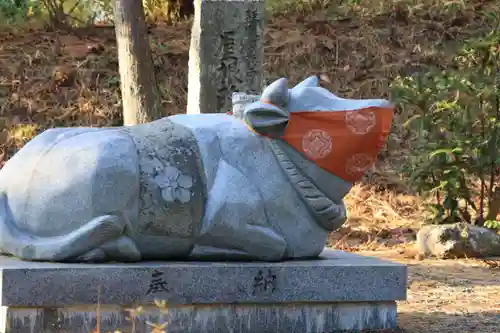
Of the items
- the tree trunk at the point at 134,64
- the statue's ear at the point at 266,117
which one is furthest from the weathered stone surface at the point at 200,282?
the tree trunk at the point at 134,64

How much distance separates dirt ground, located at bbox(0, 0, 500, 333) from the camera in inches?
404

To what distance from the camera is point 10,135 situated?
428 inches

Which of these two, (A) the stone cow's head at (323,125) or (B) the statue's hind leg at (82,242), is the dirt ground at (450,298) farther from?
(B) the statue's hind leg at (82,242)

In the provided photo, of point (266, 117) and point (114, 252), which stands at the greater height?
point (266, 117)

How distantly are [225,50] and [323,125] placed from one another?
10.5 ft

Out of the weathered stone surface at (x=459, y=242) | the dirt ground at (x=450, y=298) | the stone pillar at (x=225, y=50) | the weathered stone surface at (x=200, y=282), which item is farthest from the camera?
the weathered stone surface at (x=459, y=242)

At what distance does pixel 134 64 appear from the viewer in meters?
9.88

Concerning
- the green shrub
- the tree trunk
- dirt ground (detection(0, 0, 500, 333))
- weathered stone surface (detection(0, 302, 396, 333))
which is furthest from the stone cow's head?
the tree trunk

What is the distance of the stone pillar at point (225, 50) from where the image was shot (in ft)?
24.3

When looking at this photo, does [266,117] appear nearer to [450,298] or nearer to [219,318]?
[219,318]

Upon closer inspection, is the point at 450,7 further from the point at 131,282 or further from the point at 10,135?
the point at 131,282

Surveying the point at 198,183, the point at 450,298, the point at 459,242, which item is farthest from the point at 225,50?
the point at 198,183

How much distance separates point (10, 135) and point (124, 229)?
7.13 meters

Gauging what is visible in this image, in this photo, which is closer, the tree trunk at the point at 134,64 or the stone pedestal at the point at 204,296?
the stone pedestal at the point at 204,296
